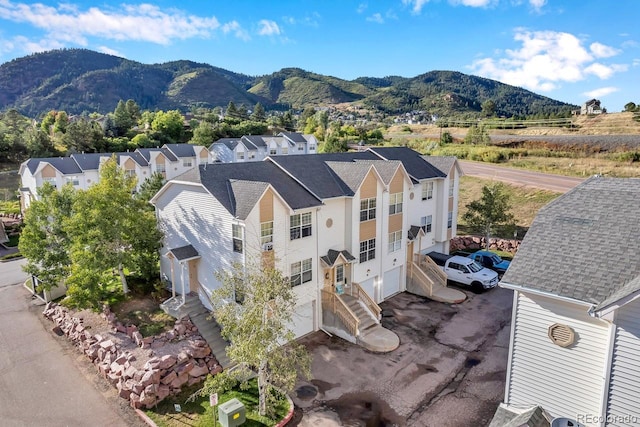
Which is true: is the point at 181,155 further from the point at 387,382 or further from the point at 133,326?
the point at 387,382

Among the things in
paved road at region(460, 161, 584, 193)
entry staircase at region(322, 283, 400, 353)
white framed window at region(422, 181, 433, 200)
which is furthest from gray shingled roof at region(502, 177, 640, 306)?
paved road at region(460, 161, 584, 193)

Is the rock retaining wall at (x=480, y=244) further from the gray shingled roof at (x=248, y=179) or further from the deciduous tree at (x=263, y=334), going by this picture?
the deciduous tree at (x=263, y=334)

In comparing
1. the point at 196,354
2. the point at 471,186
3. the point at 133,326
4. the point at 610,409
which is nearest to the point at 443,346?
the point at 610,409

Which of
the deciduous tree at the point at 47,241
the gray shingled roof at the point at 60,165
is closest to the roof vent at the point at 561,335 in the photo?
the deciduous tree at the point at 47,241

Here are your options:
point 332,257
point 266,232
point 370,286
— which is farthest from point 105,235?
point 370,286

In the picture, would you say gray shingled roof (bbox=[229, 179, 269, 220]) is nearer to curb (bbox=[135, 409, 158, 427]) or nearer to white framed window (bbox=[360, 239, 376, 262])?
white framed window (bbox=[360, 239, 376, 262])

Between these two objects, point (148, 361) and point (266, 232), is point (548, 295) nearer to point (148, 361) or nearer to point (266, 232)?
point (266, 232)
